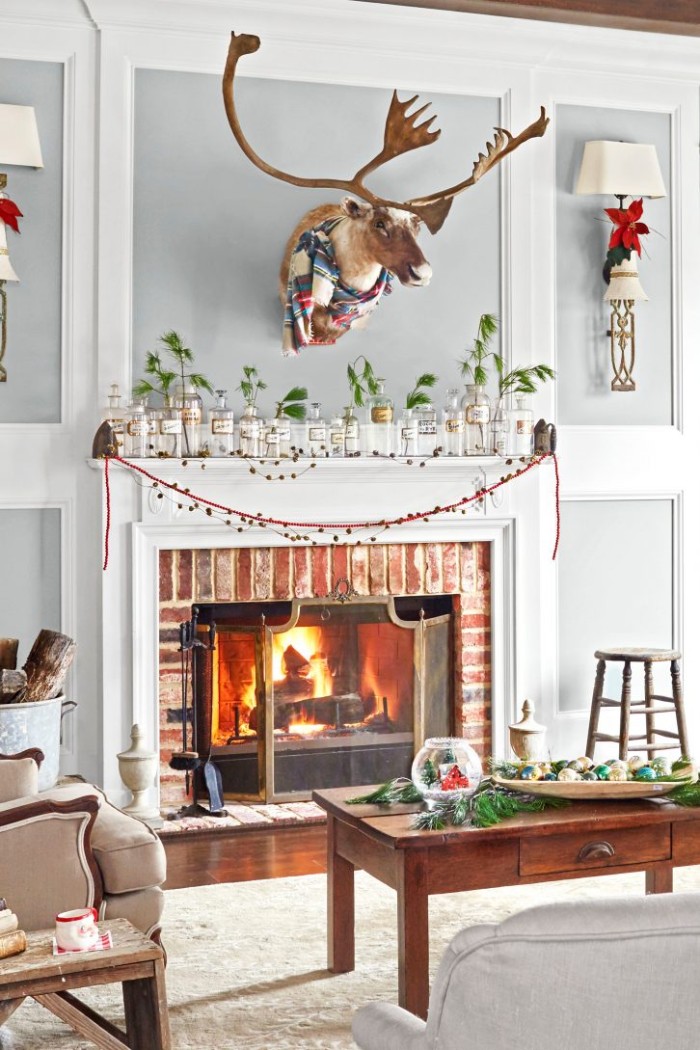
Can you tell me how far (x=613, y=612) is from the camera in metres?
5.67

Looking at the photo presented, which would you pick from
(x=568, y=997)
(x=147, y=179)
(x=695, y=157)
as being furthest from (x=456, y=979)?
(x=695, y=157)

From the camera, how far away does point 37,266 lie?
4918 millimetres

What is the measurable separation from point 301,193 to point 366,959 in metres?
3.02

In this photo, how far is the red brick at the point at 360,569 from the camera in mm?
5301

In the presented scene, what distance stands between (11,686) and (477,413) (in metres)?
2.15

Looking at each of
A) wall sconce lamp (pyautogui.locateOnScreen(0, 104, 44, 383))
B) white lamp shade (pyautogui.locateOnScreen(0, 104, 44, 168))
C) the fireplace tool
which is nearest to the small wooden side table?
the fireplace tool

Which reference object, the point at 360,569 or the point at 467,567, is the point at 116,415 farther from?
the point at 467,567

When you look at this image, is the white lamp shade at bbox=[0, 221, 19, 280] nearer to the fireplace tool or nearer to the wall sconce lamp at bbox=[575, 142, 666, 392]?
the fireplace tool

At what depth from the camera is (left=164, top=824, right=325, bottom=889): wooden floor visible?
14.6 ft

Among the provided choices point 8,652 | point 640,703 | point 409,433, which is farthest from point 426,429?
point 8,652

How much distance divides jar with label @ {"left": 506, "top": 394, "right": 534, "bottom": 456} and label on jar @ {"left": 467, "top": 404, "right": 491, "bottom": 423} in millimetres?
140


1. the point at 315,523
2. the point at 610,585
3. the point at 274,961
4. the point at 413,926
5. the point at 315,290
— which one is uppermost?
the point at 315,290

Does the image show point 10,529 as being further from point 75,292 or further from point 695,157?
point 695,157

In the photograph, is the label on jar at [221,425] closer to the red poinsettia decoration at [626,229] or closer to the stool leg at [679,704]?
the red poinsettia decoration at [626,229]
